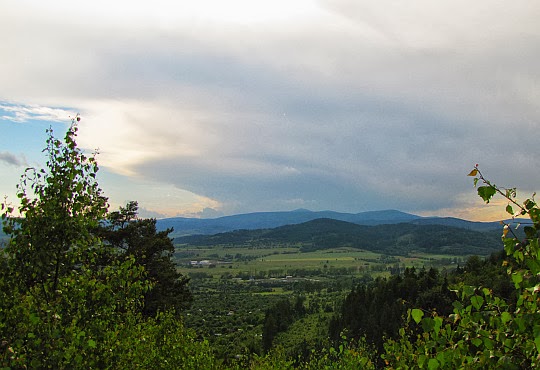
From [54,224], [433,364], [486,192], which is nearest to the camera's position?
[486,192]

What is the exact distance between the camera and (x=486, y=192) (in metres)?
4.50

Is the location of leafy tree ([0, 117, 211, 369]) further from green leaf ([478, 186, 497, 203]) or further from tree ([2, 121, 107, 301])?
green leaf ([478, 186, 497, 203])

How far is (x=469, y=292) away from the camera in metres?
4.83

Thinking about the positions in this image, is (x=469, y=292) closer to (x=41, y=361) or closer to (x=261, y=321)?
(x=41, y=361)

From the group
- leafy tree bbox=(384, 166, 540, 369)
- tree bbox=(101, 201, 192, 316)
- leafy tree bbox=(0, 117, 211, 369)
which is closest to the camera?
leafy tree bbox=(384, 166, 540, 369)

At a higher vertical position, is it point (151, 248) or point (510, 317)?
point (510, 317)

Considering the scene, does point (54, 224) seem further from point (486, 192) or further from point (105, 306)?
point (486, 192)

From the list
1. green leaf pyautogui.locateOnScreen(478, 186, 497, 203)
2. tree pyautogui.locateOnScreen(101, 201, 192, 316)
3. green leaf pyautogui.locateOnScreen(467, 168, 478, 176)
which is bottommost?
tree pyautogui.locateOnScreen(101, 201, 192, 316)

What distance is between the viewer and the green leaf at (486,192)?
14.8ft

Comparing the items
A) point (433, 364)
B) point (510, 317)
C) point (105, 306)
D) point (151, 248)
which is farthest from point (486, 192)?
point (151, 248)

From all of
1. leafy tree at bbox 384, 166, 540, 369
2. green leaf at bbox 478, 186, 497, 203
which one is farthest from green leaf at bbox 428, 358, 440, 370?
green leaf at bbox 478, 186, 497, 203

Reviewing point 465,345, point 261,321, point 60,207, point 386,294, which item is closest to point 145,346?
point 60,207

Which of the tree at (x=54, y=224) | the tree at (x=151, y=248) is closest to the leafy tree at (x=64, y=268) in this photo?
the tree at (x=54, y=224)

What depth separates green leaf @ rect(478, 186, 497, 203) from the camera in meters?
4.50
